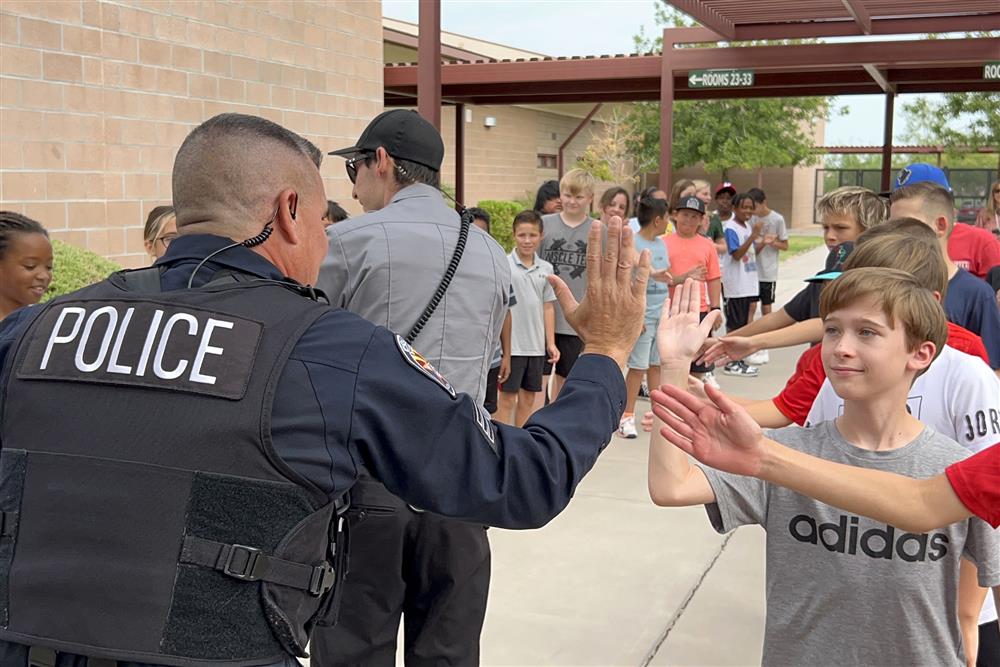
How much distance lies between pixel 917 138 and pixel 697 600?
148 feet

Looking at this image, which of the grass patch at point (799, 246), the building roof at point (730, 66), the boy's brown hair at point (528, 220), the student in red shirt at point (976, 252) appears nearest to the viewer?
the student in red shirt at point (976, 252)

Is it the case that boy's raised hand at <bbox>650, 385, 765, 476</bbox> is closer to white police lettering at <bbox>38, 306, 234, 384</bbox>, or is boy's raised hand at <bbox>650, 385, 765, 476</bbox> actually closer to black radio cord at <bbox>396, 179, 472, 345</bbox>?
white police lettering at <bbox>38, 306, 234, 384</bbox>

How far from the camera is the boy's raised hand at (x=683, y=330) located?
2391 mm

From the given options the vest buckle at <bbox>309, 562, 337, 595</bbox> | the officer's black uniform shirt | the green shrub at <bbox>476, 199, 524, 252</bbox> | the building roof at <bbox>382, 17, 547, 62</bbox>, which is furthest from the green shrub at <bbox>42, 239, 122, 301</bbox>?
the green shrub at <bbox>476, 199, 524, 252</bbox>

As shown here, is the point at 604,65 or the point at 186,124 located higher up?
the point at 604,65

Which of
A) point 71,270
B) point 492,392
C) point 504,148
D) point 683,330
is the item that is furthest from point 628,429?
point 504,148

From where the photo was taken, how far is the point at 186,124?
877 cm

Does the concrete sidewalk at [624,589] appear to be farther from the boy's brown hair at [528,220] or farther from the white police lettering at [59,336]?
the white police lettering at [59,336]

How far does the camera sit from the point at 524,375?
7156 mm

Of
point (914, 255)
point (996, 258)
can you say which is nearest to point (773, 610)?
point (914, 255)

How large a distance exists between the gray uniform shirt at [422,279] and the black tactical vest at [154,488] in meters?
1.37

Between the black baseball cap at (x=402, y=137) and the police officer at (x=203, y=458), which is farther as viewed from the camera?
the black baseball cap at (x=402, y=137)

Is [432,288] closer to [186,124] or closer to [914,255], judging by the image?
[914,255]

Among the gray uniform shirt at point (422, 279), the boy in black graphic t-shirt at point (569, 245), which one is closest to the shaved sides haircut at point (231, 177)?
the gray uniform shirt at point (422, 279)
